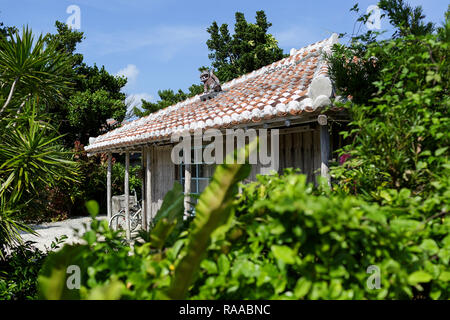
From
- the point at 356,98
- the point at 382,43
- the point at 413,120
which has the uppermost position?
the point at 382,43

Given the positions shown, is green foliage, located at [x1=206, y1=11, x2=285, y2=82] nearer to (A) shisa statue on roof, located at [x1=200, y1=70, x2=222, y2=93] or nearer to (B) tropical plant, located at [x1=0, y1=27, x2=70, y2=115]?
(A) shisa statue on roof, located at [x1=200, y1=70, x2=222, y2=93]

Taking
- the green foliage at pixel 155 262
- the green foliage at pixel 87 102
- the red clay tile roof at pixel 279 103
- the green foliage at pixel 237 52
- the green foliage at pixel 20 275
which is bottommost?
the green foliage at pixel 20 275

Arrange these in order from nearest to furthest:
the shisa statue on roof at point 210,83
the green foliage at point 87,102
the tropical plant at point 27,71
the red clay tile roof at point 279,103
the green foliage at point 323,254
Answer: the green foliage at point 323,254 < the red clay tile roof at point 279,103 < the tropical plant at point 27,71 < the shisa statue on roof at point 210,83 < the green foliage at point 87,102

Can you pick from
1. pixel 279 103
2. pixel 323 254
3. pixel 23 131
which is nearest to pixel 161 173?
pixel 23 131

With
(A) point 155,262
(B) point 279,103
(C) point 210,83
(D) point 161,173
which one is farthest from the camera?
(C) point 210,83

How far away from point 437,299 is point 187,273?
1149mm

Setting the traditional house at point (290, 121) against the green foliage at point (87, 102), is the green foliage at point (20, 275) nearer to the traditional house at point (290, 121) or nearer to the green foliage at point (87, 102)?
the traditional house at point (290, 121)

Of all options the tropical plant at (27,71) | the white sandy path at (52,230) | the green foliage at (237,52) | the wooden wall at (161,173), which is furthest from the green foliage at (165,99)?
the tropical plant at (27,71)

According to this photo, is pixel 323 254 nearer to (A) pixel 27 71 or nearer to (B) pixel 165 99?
(A) pixel 27 71

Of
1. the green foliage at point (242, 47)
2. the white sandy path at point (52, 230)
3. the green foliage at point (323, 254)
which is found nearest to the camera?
the green foliage at point (323, 254)

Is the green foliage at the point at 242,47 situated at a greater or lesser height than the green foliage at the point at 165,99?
greater

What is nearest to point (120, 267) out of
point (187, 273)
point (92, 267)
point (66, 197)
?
point (92, 267)
